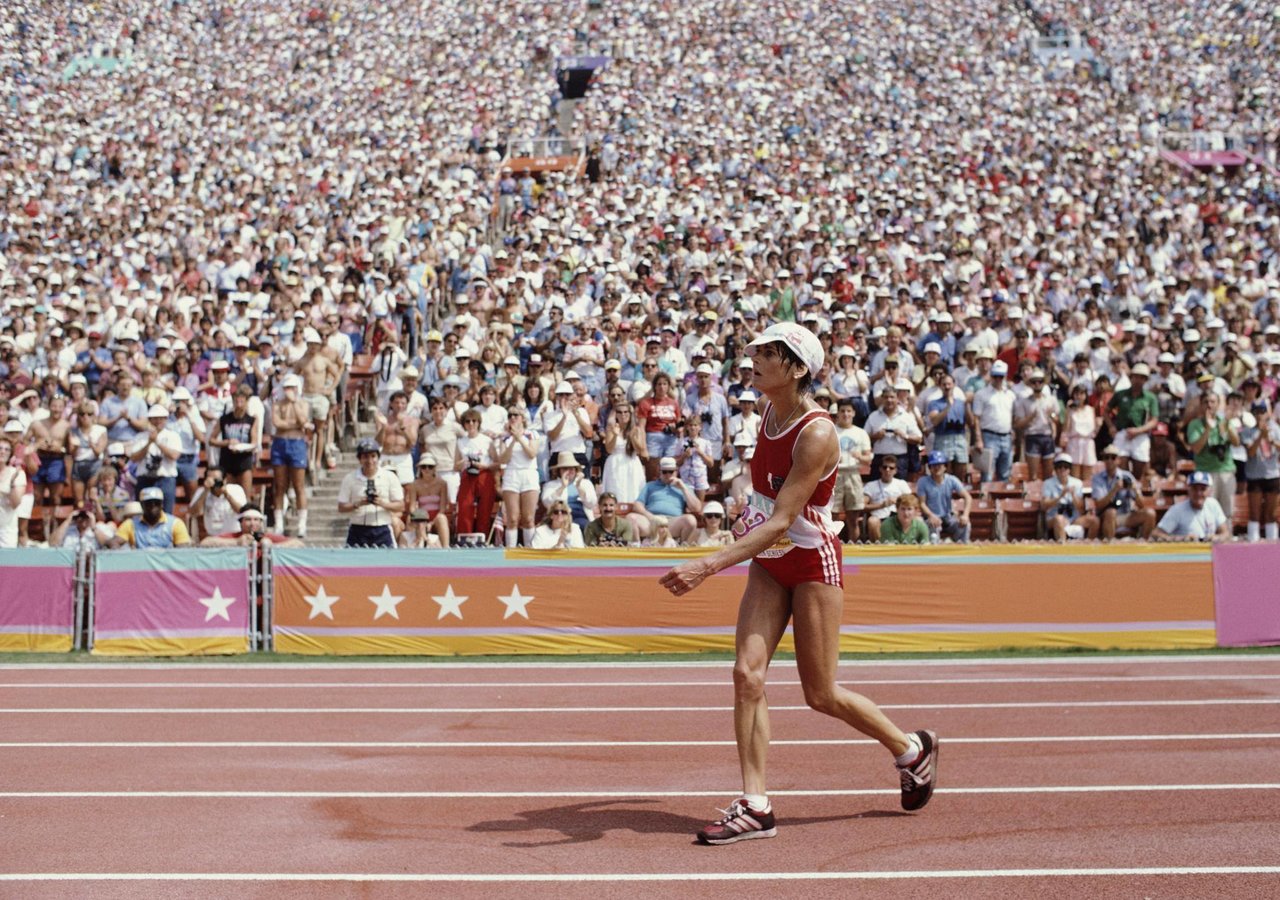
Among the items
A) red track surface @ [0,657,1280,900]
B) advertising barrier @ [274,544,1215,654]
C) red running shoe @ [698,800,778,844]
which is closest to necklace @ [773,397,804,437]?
red running shoe @ [698,800,778,844]

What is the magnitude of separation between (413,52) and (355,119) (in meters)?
5.88

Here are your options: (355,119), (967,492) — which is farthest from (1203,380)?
(355,119)

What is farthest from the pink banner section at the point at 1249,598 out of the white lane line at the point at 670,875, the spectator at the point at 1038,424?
the white lane line at the point at 670,875

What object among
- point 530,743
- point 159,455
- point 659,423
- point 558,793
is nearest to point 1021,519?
point 659,423

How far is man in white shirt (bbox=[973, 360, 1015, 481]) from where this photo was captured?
16.9m

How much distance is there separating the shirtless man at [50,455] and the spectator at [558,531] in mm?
5825

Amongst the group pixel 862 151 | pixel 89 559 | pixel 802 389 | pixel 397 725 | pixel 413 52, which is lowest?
pixel 397 725

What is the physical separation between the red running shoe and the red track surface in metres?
0.07

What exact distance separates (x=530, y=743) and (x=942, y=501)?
7.57 metres

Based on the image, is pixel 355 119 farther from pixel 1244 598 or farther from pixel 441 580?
pixel 1244 598

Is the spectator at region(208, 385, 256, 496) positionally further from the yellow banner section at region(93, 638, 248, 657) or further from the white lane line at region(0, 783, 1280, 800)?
the white lane line at region(0, 783, 1280, 800)

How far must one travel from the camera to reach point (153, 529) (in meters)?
15.5

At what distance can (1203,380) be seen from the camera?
53.9 ft

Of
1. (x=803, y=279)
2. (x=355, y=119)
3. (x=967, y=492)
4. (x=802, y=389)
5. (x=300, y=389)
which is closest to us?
(x=802, y=389)
